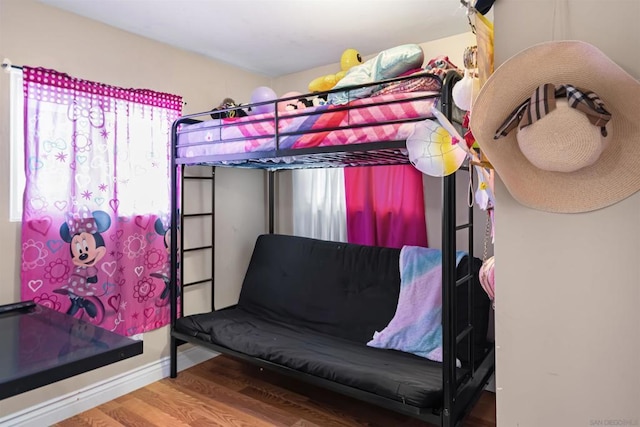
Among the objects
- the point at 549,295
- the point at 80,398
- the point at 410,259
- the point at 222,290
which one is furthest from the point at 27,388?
the point at 222,290

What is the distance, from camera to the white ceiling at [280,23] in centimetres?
229

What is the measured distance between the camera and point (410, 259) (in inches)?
104

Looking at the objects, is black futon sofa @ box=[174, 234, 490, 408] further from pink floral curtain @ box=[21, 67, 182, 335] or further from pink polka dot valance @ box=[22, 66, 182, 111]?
pink polka dot valance @ box=[22, 66, 182, 111]

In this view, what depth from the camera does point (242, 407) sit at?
2.49m

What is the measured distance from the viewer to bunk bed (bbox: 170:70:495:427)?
73.3 inches

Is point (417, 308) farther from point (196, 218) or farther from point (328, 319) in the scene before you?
point (196, 218)

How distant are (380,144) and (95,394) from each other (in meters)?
2.31

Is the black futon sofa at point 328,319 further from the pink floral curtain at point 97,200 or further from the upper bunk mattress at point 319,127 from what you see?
the upper bunk mattress at point 319,127

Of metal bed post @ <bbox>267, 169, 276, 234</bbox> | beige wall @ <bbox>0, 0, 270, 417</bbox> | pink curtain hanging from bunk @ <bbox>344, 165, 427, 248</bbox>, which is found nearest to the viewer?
beige wall @ <bbox>0, 0, 270, 417</bbox>

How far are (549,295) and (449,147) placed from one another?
556 mm

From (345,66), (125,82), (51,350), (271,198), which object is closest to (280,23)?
(345,66)

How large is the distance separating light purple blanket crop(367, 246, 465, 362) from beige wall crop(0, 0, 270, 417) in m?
1.52

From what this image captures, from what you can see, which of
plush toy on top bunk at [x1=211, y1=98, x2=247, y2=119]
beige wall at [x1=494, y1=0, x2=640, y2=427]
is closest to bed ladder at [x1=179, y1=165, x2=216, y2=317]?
plush toy on top bunk at [x1=211, y1=98, x2=247, y2=119]

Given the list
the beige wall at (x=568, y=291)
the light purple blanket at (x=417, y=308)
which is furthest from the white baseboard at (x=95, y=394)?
the beige wall at (x=568, y=291)
